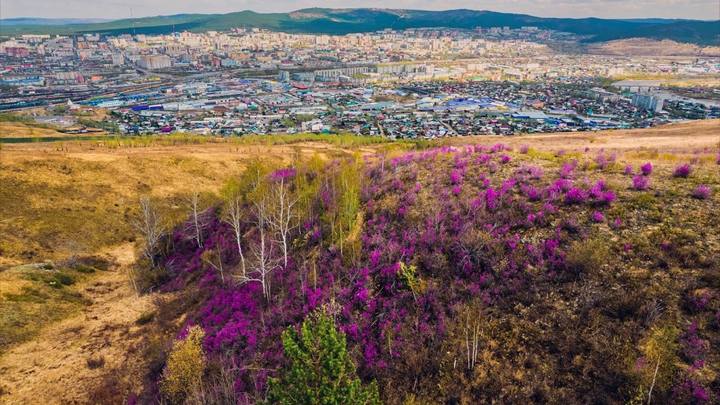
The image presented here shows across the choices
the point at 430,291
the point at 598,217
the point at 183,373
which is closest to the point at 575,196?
the point at 598,217

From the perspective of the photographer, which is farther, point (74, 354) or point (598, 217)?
point (74, 354)

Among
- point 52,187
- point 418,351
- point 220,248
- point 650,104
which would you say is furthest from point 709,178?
point 650,104

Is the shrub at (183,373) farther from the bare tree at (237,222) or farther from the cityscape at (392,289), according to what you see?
the bare tree at (237,222)

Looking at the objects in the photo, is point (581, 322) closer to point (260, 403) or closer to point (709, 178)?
point (260, 403)

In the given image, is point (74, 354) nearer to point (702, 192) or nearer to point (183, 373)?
point (183, 373)

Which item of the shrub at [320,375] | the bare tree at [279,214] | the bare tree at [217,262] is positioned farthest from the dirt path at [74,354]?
the shrub at [320,375]

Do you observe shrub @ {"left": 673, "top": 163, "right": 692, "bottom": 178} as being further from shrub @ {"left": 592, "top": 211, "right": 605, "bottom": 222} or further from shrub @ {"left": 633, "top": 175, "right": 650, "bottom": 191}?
shrub @ {"left": 592, "top": 211, "right": 605, "bottom": 222}

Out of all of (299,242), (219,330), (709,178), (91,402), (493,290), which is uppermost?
(709,178)
